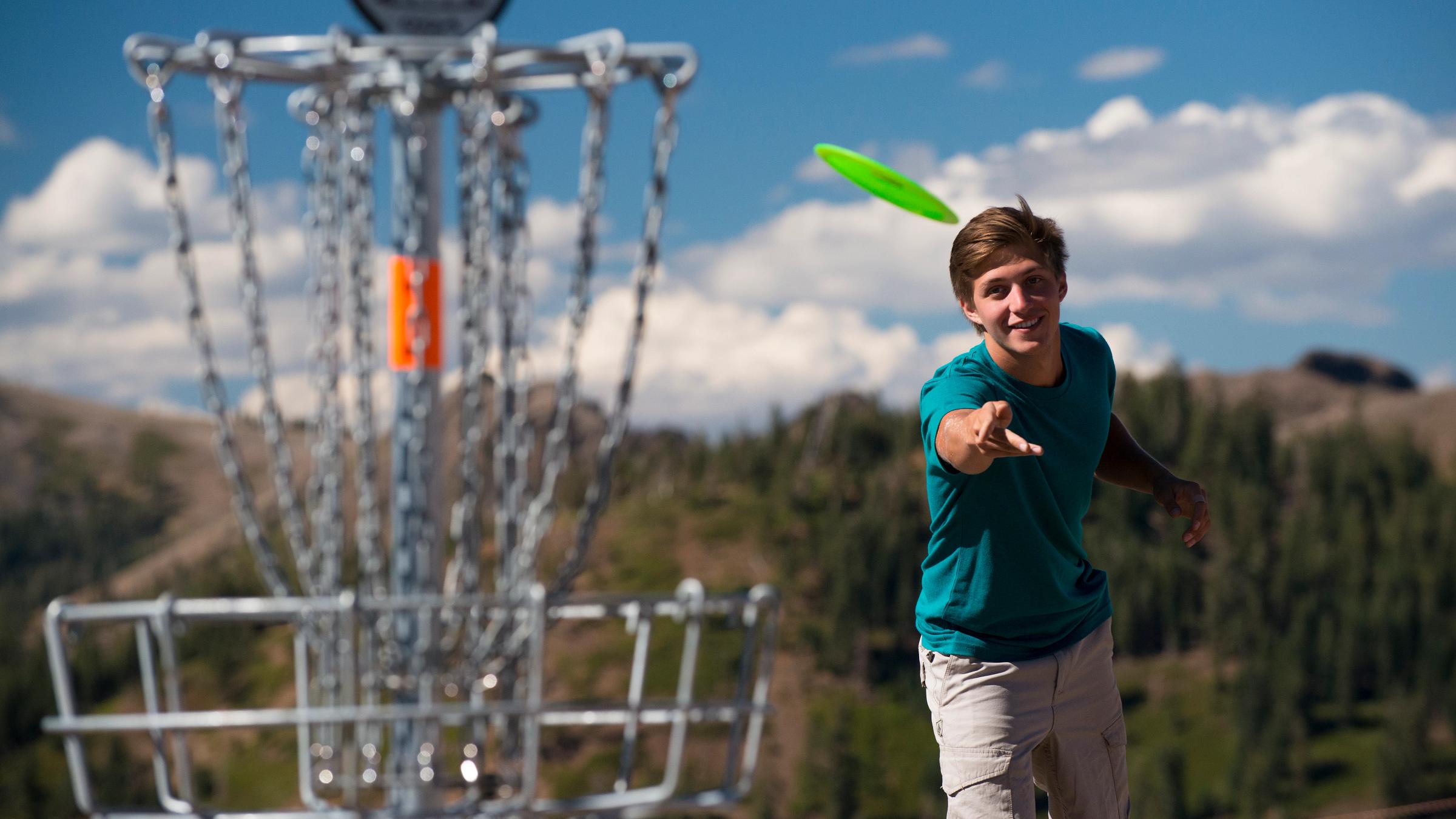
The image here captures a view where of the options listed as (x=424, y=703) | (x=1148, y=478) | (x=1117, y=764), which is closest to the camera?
(x=1117, y=764)

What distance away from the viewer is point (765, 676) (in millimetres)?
3340

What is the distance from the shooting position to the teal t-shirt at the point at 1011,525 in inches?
119

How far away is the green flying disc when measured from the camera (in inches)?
126

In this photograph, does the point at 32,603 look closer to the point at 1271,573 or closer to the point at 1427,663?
the point at 1271,573

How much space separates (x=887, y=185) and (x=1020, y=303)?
0.44 m

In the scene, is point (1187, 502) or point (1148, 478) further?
point (1148, 478)

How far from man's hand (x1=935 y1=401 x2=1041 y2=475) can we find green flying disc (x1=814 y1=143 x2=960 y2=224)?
0.57 m

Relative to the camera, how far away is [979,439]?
2.66 metres

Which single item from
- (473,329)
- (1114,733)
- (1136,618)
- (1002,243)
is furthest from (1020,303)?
(1136,618)

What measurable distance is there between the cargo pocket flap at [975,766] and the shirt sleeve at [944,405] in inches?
23.3

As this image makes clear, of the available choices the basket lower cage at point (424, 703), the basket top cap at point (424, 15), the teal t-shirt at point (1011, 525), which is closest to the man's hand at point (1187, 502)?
the teal t-shirt at point (1011, 525)

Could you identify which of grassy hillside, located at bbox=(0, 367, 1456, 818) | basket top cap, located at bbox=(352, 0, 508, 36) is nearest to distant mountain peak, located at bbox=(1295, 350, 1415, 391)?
grassy hillside, located at bbox=(0, 367, 1456, 818)

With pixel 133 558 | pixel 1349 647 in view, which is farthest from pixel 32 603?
pixel 1349 647

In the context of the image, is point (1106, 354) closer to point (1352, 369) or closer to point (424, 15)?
Answer: point (424, 15)
